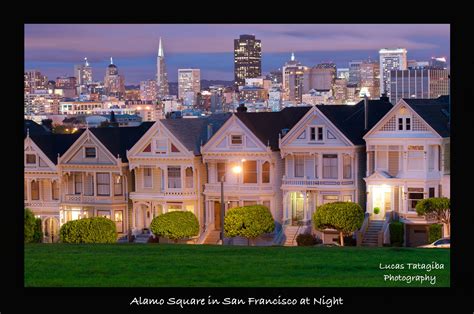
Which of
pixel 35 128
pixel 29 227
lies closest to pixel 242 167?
pixel 29 227

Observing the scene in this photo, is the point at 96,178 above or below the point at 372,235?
above

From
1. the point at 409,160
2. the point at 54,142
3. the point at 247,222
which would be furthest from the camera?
the point at 54,142

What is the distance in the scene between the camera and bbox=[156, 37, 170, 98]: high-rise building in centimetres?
2818

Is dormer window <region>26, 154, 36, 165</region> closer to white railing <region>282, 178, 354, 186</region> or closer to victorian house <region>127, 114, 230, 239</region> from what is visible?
victorian house <region>127, 114, 230, 239</region>

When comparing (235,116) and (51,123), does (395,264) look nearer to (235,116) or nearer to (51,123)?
(235,116)

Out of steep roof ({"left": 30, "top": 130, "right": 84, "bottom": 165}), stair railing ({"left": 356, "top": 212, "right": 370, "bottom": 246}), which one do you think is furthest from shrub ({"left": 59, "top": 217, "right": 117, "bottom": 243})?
stair railing ({"left": 356, "top": 212, "right": 370, "bottom": 246})

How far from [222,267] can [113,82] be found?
9769 millimetres

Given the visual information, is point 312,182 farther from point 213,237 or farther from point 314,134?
point 213,237

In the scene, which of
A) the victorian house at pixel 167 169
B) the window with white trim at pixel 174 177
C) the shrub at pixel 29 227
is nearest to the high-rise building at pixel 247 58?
the victorian house at pixel 167 169

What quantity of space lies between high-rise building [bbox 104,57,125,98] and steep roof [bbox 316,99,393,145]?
541 centimetres

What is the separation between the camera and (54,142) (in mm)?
34625

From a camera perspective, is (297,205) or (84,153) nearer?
(297,205)
